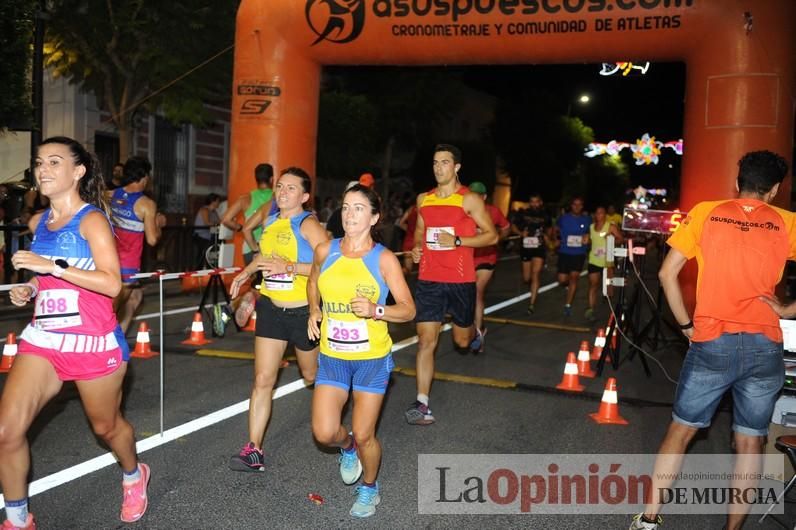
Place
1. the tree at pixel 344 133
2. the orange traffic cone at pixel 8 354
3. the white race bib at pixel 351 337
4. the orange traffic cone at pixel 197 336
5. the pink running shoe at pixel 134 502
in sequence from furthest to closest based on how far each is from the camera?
the tree at pixel 344 133 → the orange traffic cone at pixel 197 336 → the orange traffic cone at pixel 8 354 → the white race bib at pixel 351 337 → the pink running shoe at pixel 134 502

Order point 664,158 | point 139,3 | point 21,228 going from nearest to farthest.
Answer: point 21,228
point 139,3
point 664,158

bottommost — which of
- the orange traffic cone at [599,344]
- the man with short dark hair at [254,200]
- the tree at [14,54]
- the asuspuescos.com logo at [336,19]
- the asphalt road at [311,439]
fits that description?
the asphalt road at [311,439]

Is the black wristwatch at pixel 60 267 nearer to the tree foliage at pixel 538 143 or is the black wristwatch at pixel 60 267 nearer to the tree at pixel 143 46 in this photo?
the tree at pixel 143 46

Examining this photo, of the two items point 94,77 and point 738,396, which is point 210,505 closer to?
point 738,396

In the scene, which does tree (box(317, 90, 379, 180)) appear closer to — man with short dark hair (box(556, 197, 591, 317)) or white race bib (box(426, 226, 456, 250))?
man with short dark hair (box(556, 197, 591, 317))

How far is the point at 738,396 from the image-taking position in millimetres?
4004

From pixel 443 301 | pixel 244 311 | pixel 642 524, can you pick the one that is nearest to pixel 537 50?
pixel 443 301

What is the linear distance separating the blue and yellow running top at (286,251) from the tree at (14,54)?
21.3ft

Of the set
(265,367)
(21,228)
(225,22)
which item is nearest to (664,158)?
(225,22)

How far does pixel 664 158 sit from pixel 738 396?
216ft

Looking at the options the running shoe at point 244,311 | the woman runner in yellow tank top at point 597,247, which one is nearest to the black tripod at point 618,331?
the woman runner in yellow tank top at point 597,247

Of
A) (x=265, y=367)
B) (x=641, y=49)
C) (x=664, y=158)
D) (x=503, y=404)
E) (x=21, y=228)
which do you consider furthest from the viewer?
(x=664, y=158)

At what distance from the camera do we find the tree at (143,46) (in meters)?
15.6

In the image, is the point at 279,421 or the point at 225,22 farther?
the point at 225,22
